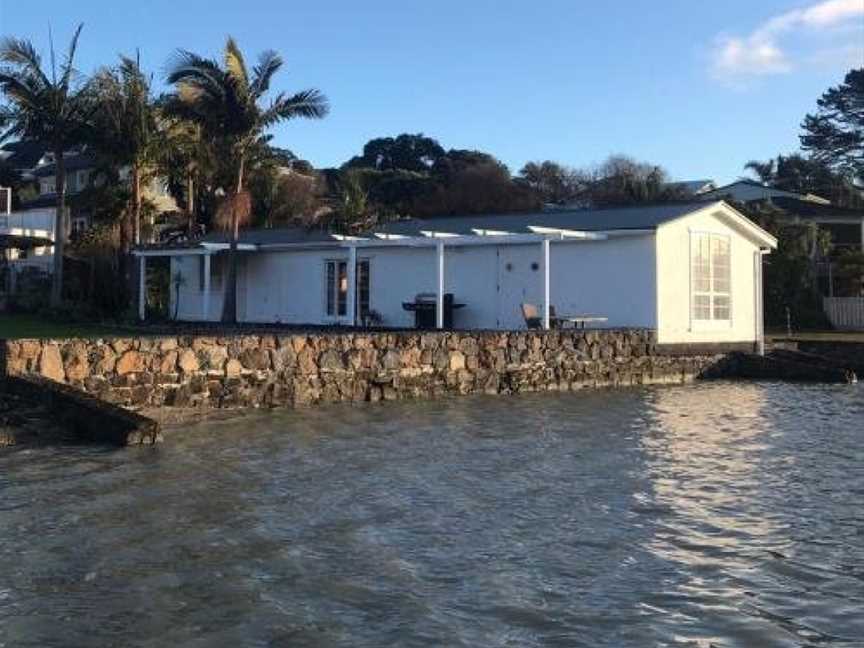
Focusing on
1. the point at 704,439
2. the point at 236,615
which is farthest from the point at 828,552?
the point at 704,439

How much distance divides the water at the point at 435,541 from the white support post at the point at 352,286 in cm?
1340

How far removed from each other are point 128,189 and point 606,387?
2196cm

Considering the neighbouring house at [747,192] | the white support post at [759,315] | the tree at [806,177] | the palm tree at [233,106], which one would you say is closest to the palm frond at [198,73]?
the palm tree at [233,106]

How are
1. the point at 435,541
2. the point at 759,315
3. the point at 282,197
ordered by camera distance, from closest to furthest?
the point at 435,541, the point at 759,315, the point at 282,197

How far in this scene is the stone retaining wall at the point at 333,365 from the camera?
14.4 meters

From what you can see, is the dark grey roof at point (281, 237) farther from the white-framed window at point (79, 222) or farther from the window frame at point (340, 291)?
the white-framed window at point (79, 222)

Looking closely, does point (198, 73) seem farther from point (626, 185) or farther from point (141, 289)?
point (626, 185)

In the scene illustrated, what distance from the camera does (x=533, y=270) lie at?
25.4 meters

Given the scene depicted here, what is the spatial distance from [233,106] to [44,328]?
26.2 ft

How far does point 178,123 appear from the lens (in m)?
34.2

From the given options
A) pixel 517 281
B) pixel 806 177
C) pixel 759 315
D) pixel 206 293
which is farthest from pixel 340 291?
pixel 806 177

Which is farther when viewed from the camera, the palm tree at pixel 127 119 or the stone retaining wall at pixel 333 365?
the palm tree at pixel 127 119

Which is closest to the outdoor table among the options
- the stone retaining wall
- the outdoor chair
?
the outdoor chair

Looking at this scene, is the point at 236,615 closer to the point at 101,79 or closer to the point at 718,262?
the point at 718,262
